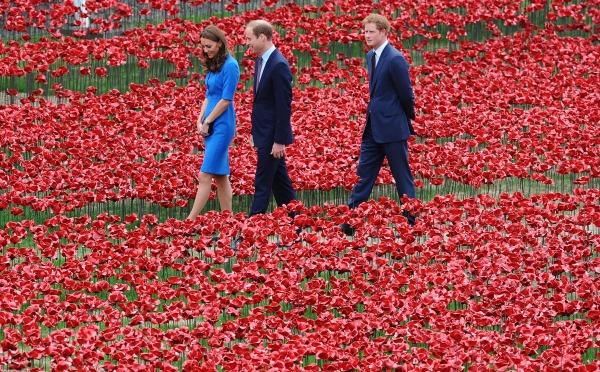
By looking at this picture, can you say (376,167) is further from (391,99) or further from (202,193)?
(202,193)

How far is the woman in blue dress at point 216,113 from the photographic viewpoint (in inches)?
520

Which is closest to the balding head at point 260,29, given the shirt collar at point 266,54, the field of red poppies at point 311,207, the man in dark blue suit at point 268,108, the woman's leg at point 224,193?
the man in dark blue suit at point 268,108

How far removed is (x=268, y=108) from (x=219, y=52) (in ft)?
2.39

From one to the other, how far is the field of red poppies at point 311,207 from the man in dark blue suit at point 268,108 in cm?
54

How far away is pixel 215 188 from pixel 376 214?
2.33m

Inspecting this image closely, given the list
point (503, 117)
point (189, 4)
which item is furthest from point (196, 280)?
point (189, 4)

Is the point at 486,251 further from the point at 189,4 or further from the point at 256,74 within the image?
the point at 189,4

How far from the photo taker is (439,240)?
12258mm

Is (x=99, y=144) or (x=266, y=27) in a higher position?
(x=266, y=27)

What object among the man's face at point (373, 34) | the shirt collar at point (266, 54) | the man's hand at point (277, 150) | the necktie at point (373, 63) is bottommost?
the man's hand at point (277, 150)

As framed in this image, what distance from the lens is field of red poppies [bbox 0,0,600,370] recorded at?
10.0 metres

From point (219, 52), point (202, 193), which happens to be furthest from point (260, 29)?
point (202, 193)

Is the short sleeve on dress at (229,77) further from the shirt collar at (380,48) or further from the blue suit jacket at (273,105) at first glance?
the shirt collar at (380,48)

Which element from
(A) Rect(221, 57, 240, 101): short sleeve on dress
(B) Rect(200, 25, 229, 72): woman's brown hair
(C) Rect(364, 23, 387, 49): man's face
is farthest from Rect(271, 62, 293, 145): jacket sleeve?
(C) Rect(364, 23, 387, 49): man's face
